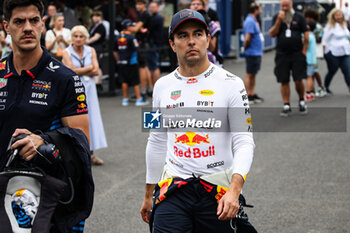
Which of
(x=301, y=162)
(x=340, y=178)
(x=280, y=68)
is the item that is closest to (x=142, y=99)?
(x=280, y=68)

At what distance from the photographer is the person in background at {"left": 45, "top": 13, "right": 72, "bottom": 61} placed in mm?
11641

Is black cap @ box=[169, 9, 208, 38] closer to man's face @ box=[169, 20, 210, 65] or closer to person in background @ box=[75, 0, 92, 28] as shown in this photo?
man's face @ box=[169, 20, 210, 65]

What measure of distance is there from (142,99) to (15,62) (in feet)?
34.4

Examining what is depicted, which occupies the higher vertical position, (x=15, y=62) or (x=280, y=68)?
(x=15, y=62)

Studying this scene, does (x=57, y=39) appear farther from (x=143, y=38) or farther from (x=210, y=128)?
(x=210, y=128)

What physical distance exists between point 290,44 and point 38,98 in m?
8.58

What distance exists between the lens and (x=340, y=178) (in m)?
7.31

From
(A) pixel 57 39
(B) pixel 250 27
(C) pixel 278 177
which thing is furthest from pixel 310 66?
(C) pixel 278 177

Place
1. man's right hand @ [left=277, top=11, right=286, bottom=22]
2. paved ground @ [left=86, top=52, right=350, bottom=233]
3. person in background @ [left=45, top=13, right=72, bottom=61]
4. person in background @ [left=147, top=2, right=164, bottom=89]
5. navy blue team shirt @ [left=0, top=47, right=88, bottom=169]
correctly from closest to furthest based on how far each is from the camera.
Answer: navy blue team shirt @ [left=0, top=47, right=88, bottom=169]
paved ground @ [left=86, top=52, right=350, bottom=233]
man's right hand @ [left=277, top=11, right=286, bottom=22]
person in background @ [left=45, top=13, right=72, bottom=61]
person in background @ [left=147, top=2, right=164, bottom=89]

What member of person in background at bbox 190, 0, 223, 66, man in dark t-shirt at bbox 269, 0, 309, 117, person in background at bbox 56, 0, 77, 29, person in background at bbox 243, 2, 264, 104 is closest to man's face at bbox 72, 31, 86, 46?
person in background at bbox 190, 0, 223, 66

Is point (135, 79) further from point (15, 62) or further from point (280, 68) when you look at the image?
point (15, 62)

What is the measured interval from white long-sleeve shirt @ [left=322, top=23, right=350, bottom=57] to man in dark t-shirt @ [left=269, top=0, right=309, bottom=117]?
2.54 meters

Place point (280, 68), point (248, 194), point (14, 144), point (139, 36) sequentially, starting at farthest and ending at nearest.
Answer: point (139, 36) → point (280, 68) → point (248, 194) → point (14, 144)

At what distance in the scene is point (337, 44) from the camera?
13680 mm
